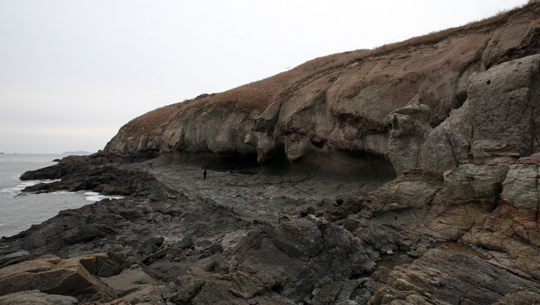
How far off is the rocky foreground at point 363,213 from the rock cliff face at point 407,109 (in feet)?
Result: 0.20

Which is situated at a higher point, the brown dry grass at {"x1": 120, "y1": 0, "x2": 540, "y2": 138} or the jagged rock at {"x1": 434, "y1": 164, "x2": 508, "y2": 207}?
the brown dry grass at {"x1": 120, "y1": 0, "x2": 540, "y2": 138}

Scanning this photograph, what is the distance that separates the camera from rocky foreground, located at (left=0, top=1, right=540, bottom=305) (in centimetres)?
439

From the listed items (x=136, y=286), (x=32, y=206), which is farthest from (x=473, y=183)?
(x=32, y=206)

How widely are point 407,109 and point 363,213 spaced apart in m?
4.25

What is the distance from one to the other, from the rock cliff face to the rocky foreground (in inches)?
2.4

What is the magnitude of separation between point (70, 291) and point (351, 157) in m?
12.3

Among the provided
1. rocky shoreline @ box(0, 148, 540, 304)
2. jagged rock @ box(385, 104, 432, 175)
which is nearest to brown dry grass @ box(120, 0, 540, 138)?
jagged rock @ box(385, 104, 432, 175)

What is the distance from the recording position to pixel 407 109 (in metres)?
9.84

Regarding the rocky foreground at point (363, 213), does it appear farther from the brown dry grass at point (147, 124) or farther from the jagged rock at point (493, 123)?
the brown dry grass at point (147, 124)

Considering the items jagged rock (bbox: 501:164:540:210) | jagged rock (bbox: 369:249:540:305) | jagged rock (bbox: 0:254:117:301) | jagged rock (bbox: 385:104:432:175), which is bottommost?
jagged rock (bbox: 369:249:540:305)

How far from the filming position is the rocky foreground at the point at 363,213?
14.4 ft

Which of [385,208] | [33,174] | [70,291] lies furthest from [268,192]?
[33,174]

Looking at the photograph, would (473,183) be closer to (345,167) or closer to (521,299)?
(521,299)

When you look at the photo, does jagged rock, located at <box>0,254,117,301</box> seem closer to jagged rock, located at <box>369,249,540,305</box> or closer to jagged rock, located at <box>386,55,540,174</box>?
jagged rock, located at <box>369,249,540,305</box>
